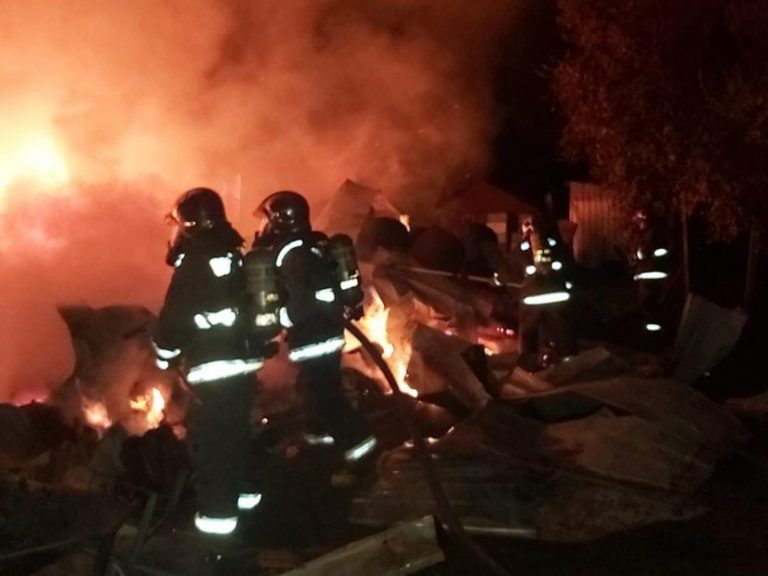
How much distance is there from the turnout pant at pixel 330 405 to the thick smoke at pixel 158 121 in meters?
2.49

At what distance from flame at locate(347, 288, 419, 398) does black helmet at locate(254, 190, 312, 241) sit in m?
2.56

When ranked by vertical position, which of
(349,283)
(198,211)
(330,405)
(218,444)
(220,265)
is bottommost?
(330,405)

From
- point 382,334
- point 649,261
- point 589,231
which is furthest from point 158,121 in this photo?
point 589,231

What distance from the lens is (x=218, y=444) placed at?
5836 millimetres

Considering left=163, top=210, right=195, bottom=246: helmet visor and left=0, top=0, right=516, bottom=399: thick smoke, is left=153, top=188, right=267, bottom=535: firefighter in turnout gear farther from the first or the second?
left=0, top=0, right=516, bottom=399: thick smoke

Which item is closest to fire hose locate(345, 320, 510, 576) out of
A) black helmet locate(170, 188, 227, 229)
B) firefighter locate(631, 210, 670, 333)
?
black helmet locate(170, 188, 227, 229)

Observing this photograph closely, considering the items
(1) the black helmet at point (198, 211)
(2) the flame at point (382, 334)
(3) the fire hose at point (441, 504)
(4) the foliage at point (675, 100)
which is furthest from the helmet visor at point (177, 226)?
(4) the foliage at point (675, 100)

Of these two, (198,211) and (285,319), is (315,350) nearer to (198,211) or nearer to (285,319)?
(285,319)

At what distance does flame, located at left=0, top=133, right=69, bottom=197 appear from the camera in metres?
9.05

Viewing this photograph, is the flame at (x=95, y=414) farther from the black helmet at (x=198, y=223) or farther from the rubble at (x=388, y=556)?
the rubble at (x=388, y=556)

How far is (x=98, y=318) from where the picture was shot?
27.3 feet

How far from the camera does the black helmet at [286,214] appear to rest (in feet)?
22.4

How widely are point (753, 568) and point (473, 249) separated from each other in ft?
25.6

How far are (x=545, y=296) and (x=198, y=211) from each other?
485 cm
